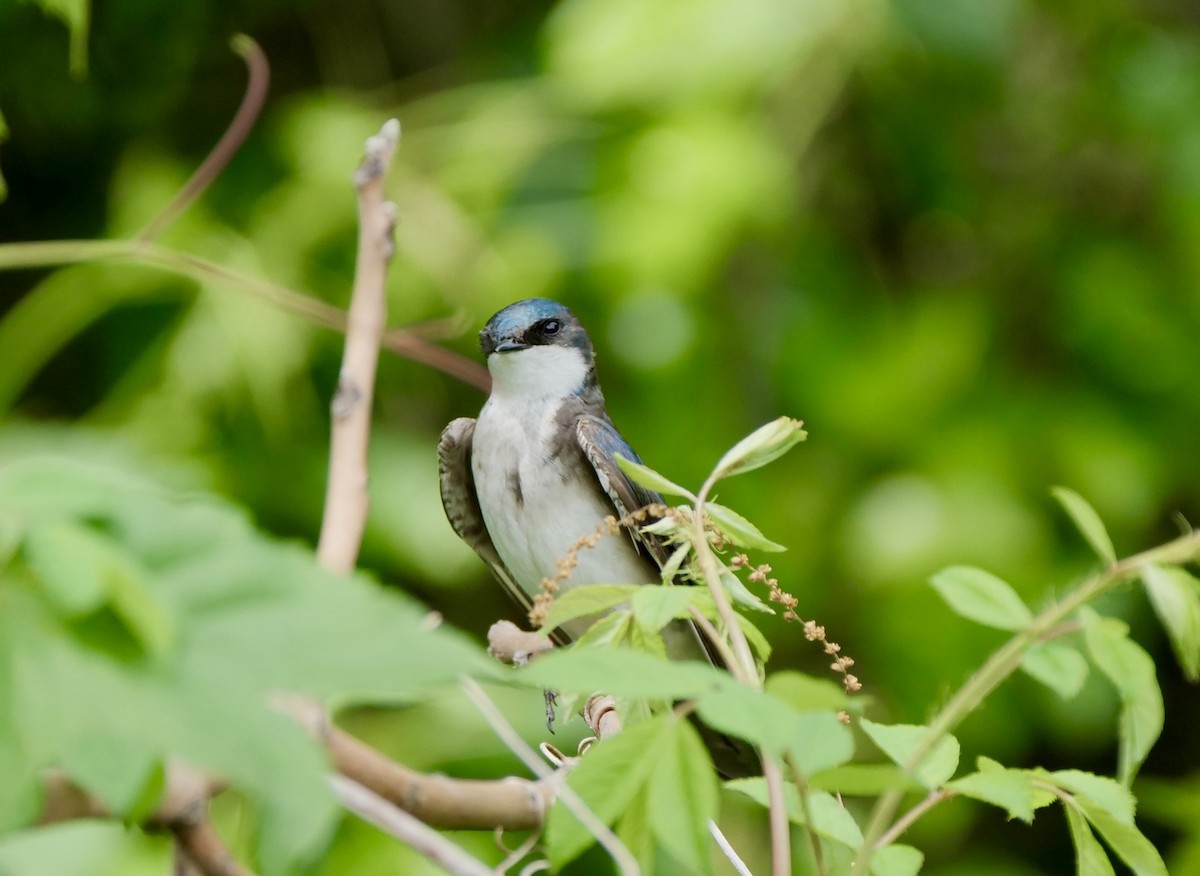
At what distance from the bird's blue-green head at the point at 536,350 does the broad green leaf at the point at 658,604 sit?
1.67m

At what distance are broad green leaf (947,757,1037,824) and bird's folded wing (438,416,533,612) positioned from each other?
1.66 metres

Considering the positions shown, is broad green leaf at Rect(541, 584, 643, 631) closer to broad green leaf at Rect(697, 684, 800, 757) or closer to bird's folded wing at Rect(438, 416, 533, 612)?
broad green leaf at Rect(697, 684, 800, 757)

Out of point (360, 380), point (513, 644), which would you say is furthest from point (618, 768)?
point (513, 644)

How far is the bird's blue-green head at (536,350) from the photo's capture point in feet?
8.38

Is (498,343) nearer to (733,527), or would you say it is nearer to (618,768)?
(733,527)

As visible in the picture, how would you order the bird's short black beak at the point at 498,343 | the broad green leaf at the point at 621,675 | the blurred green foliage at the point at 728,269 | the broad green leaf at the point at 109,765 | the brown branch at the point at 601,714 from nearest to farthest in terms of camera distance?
the broad green leaf at the point at 109,765 → the broad green leaf at the point at 621,675 → the brown branch at the point at 601,714 → the bird's short black beak at the point at 498,343 → the blurred green foliage at the point at 728,269

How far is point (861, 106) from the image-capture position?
3787mm

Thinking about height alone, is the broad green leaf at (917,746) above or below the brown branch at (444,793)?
below

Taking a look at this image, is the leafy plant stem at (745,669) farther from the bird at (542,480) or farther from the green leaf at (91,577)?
the bird at (542,480)

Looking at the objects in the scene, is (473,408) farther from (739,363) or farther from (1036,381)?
(1036,381)

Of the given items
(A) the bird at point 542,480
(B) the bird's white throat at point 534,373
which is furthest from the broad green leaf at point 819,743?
(B) the bird's white throat at point 534,373

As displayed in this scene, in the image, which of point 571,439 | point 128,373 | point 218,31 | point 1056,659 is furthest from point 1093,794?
point 218,31

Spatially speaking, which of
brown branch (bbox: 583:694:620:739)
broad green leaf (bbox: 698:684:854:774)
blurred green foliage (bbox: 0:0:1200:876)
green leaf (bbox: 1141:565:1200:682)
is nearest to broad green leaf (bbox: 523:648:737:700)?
broad green leaf (bbox: 698:684:854:774)

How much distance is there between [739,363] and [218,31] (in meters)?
1.51
